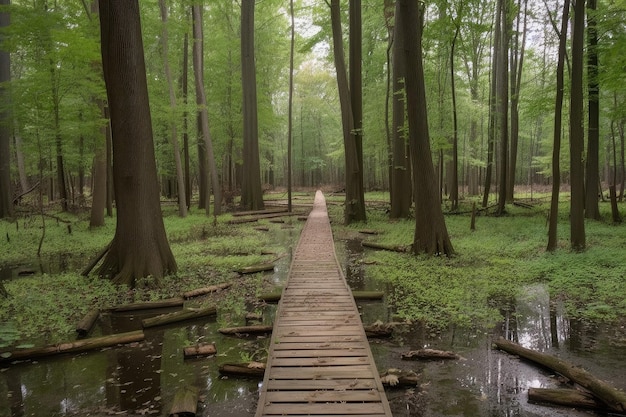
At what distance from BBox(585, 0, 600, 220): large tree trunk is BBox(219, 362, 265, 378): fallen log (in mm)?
13516

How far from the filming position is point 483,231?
524 inches

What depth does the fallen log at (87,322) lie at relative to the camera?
5633 mm

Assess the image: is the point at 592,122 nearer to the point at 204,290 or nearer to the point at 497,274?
the point at 497,274

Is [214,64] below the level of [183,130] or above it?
above

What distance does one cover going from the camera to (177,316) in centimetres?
617

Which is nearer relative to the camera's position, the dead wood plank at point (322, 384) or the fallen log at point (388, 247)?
the dead wood plank at point (322, 384)

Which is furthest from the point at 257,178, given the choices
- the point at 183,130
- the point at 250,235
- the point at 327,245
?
the point at 327,245

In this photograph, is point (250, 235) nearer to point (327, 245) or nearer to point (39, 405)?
point (327, 245)

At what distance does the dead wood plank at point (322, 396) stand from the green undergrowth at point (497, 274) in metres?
2.45

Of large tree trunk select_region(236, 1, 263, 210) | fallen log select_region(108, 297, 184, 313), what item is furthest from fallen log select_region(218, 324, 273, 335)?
large tree trunk select_region(236, 1, 263, 210)

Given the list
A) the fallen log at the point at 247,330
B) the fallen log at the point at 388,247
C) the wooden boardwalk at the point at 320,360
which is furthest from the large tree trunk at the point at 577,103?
the fallen log at the point at 247,330

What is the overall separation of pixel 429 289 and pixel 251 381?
422cm

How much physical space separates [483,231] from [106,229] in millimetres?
13875

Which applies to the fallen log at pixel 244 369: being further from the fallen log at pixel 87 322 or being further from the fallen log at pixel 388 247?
the fallen log at pixel 388 247
